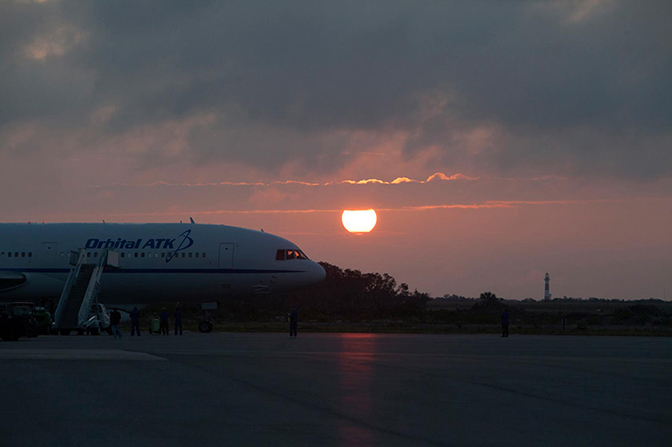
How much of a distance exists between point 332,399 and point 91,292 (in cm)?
3222

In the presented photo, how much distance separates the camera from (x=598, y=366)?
895 inches

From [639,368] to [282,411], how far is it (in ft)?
40.6

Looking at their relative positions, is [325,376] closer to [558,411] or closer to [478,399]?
[478,399]

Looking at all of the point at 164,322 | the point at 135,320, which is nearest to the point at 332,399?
the point at 135,320

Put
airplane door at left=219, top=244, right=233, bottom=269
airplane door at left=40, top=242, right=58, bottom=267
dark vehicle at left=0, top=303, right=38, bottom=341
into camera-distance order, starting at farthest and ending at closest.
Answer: airplane door at left=40, top=242, right=58, bottom=267, airplane door at left=219, top=244, right=233, bottom=269, dark vehicle at left=0, top=303, right=38, bottom=341

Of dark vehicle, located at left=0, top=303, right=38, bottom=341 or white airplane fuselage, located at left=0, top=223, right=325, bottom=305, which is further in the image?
white airplane fuselage, located at left=0, top=223, right=325, bottom=305

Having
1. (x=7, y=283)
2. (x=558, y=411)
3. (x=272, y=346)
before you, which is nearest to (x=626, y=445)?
(x=558, y=411)

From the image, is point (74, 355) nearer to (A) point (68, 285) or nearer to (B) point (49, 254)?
(A) point (68, 285)

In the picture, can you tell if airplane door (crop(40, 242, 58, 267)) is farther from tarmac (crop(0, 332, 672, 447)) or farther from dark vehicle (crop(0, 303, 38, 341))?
tarmac (crop(0, 332, 672, 447))

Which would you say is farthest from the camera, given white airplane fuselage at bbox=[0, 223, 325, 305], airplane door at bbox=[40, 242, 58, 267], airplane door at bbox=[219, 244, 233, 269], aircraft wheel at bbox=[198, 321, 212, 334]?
airplane door at bbox=[40, 242, 58, 267]

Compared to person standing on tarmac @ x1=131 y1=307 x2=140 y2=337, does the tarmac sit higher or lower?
lower

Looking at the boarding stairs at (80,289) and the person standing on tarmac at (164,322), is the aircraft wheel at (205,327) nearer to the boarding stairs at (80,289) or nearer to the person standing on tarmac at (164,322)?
the person standing on tarmac at (164,322)

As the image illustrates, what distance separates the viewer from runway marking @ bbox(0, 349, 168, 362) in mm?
24344

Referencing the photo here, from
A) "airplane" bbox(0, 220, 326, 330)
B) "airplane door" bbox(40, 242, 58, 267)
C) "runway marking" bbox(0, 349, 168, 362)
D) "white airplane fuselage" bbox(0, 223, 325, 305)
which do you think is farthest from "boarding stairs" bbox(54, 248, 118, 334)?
"runway marking" bbox(0, 349, 168, 362)
